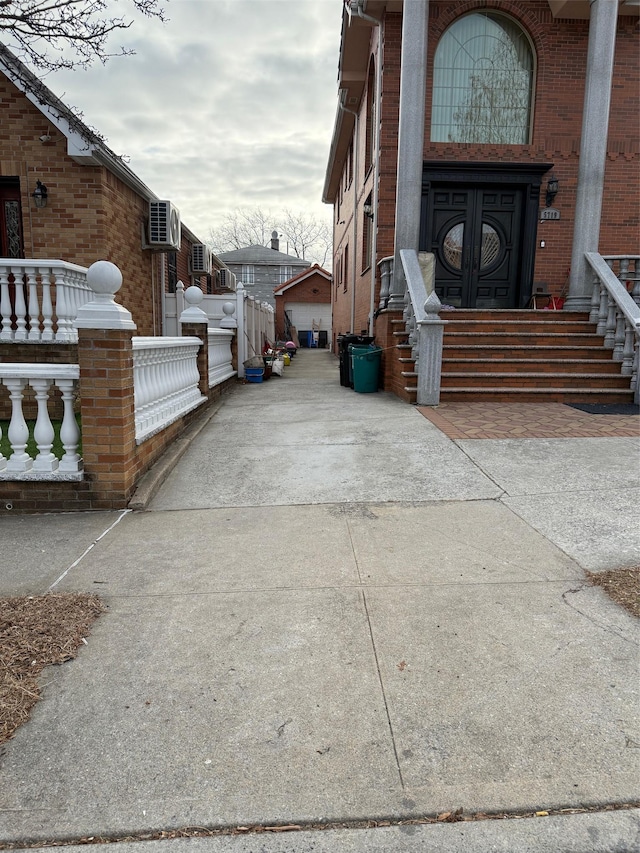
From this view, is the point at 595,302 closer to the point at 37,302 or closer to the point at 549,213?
the point at 549,213

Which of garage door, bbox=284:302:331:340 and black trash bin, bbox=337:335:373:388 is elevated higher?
garage door, bbox=284:302:331:340

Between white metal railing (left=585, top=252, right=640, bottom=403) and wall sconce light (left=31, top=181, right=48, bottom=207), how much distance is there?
28.4 feet

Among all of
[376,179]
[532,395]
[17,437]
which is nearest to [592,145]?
[376,179]

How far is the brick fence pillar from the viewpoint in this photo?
4.00m

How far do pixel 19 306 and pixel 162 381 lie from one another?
279 centimetres

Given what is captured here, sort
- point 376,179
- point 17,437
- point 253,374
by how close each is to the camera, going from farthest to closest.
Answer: point 253,374, point 376,179, point 17,437

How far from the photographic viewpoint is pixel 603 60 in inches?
364

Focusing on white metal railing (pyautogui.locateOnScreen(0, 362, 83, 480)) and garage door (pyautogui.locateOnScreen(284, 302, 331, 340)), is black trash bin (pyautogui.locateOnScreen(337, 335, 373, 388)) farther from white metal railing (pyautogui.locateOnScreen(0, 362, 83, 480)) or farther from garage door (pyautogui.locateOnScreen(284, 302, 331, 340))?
garage door (pyautogui.locateOnScreen(284, 302, 331, 340))

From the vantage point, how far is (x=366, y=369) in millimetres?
9336

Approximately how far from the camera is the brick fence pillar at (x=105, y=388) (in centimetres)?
400

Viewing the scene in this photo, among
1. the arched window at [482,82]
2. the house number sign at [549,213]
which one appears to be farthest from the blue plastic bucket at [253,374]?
the house number sign at [549,213]

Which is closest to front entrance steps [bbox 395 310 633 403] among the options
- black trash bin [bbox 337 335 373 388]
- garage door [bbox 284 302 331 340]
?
black trash bin [bbox 337 335 373 388]

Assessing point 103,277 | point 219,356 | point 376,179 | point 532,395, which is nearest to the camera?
point 103,277

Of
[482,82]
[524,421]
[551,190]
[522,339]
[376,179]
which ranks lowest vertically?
[524,421]
